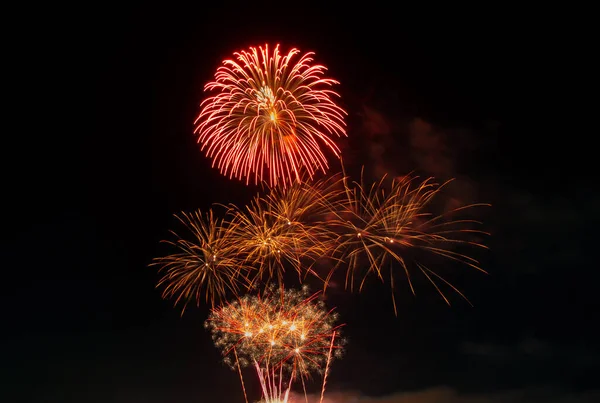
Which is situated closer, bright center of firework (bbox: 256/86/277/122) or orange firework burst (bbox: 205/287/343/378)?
bright center of firework (bbox: 256/86/277/122)

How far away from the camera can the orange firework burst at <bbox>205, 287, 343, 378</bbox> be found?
99.8 feet

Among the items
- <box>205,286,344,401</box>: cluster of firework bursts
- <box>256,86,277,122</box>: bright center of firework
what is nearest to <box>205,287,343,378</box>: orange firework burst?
<box>205,286,344,401</box>: cluster of firework bursts

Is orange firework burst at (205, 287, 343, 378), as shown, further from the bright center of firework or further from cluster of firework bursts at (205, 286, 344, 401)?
the bright center of firework

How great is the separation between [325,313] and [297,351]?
85.0 inches

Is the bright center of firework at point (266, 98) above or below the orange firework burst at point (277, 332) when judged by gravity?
above

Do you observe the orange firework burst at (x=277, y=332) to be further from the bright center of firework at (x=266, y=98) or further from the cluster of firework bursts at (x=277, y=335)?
the bright center of firework at (x=266, y=98)

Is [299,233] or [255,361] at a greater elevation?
[299,233]

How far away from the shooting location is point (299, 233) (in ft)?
93.0

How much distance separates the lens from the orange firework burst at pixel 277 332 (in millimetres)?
30406

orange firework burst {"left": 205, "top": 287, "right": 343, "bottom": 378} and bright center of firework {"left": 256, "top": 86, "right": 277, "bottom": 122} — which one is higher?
bright center of firework {"left": 256, "top": 86, "right": 277, "bottom": 122}

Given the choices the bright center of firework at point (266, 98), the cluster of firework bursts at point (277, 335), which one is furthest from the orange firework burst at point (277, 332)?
the bright center of firework at point (266, 98)

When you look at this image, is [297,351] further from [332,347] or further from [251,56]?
[251,56]

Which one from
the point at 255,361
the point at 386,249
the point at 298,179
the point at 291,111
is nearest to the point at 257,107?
the point at 291,111

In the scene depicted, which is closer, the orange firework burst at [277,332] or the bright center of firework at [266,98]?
the bright center of firework at [266,98]
